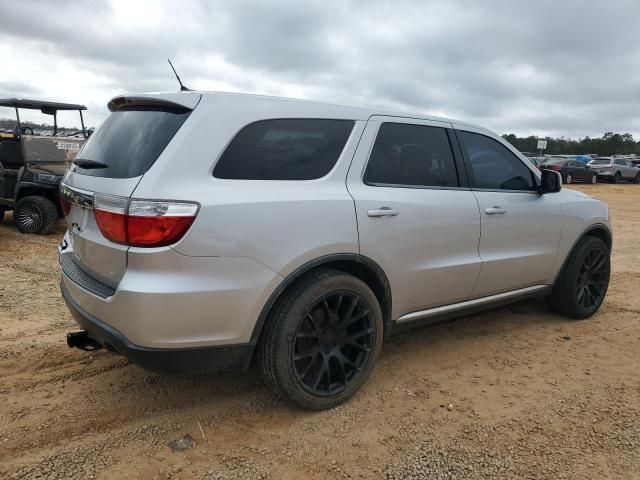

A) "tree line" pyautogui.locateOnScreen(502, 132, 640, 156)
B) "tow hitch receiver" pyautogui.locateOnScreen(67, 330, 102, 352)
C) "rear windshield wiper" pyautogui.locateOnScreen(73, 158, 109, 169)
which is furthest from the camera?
"tree line" pyautogui.locateOnScreen(502, 132, 640, 156)

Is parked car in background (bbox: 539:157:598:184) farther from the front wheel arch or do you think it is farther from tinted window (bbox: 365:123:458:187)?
tinted window (bbox: 365:123:458:187)

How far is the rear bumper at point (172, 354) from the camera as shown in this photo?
8.05 ft

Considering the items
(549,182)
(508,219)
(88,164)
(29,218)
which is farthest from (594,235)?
(29,218)

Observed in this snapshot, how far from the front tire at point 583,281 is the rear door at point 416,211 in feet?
4.54

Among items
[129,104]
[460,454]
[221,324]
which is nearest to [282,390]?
[221,324]

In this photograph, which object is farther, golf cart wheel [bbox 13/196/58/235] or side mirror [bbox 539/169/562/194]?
golf cart wheel [bbox 13/196/58/235]

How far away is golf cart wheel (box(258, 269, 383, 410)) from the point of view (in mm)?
2717

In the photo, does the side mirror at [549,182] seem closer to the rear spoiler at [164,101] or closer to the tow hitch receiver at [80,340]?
the rear spoiler at [164,101]

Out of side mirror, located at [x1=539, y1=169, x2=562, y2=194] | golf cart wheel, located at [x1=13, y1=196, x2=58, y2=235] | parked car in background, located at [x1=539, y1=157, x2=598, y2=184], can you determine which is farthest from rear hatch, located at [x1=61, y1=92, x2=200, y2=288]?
parked car in background, located at [x1=539, y1=157, x2=598, y2=184]

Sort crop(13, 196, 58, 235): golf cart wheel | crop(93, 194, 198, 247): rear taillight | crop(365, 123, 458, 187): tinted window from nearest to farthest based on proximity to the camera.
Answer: crop(93, 194, 198, 247): rear taillight
crop(365, 123, 458, 187): tinted window
crop(13, 196, 58, 235): golf cart wheel

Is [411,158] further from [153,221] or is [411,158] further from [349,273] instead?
[153,221]

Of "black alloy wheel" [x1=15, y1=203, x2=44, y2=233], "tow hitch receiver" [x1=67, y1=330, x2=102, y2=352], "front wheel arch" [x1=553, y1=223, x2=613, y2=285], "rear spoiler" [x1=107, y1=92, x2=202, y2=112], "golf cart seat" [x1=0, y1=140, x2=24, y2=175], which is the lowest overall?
"tow hitch receiver" [x1=67, y1=330, x2=102, y2=352]

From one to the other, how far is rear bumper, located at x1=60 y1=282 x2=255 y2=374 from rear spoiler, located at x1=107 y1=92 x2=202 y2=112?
1.15 metres

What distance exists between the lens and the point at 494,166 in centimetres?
399
